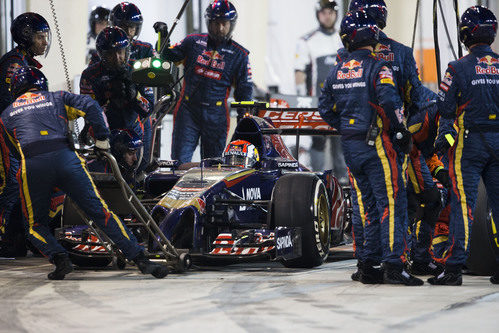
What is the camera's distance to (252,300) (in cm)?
627

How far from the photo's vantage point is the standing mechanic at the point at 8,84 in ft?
33.9

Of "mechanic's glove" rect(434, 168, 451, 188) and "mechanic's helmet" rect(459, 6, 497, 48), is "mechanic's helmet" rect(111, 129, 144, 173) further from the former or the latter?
"mechanic's helmet" rect(459, 6, 497, 48)

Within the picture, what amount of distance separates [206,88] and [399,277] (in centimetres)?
478

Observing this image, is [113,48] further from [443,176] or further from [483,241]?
[483,241]

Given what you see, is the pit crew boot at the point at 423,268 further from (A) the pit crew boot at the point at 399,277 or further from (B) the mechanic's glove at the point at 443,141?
(B) the mechanic's glove at the point at 443,141

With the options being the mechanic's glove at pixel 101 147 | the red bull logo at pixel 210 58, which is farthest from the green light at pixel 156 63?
the mechanic's glove at pixel 101 147

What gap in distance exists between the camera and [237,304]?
6.07m

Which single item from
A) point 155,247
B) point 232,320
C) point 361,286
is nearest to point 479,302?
point 361,286

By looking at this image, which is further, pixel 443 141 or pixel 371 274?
pixel 443 141

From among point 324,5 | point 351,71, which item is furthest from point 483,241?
point 324,5

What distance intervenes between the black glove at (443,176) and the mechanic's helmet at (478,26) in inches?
51.1

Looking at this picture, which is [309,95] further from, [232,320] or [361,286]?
[232,320]

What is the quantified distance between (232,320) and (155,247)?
9.62 ft

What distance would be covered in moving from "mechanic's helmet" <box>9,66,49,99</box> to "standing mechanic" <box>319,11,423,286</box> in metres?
2.46
